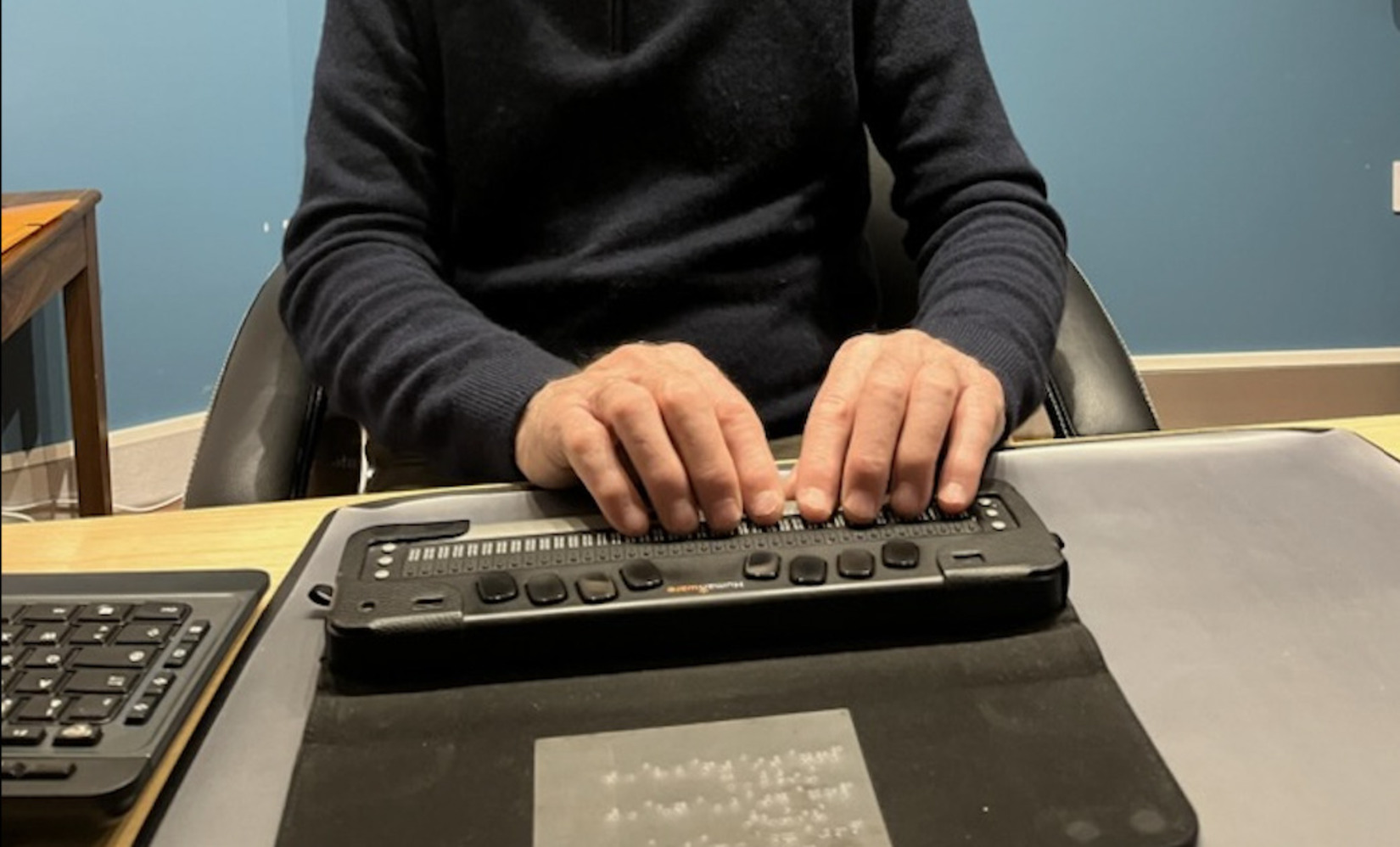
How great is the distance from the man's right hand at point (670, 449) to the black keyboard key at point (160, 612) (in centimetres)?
17

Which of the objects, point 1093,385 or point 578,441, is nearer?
point 578,441

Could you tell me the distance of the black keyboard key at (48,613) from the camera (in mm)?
507

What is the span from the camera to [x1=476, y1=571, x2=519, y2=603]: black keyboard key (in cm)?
51

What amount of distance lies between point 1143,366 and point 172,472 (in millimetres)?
1565

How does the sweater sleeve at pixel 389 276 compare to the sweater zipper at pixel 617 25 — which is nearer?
the sweater sleeve at pixel 389 276

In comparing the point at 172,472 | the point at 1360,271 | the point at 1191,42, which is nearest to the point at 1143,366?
the point at 1360,271

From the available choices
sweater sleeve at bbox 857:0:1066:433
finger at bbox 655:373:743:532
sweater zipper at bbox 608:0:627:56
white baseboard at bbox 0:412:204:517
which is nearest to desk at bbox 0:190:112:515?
white baseboard at bbox 0:412:204:517

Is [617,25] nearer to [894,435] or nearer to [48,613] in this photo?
[894,435]

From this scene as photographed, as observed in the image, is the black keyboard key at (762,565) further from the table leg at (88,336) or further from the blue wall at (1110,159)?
the blue wall at (1110,159)

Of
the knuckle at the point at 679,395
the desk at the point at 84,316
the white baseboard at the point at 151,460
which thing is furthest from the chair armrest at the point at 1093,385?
the white baseboard at the point at 151,460

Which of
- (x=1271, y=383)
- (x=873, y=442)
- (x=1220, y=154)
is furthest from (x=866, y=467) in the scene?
(x=1271, y=383)

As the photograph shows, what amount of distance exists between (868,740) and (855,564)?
0.30ft

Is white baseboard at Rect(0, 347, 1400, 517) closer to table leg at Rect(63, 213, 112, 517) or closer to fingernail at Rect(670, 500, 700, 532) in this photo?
table leg at Rect(63, 213, 112, 517)

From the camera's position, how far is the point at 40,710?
45 centimetres
